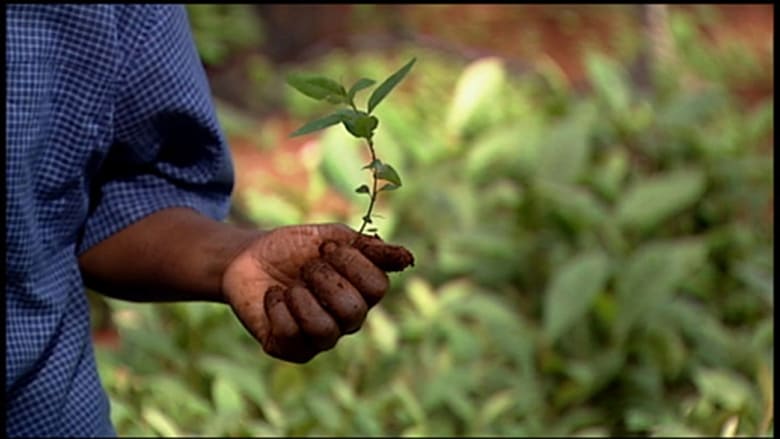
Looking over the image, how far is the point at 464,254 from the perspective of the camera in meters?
3.71

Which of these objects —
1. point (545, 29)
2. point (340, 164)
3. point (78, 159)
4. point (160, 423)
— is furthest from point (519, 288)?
point (545, 29)

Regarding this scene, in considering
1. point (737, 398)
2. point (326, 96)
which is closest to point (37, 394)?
point (326, 96)

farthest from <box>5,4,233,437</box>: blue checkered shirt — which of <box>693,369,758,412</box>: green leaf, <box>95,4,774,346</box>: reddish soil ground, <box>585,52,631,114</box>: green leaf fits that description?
<box>95,4,774,346</box>: reddish soil ground

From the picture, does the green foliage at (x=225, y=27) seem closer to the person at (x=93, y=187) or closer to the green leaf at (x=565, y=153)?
the green leaf at (x=565, y=153)

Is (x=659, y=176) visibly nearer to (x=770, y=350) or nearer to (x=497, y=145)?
(x=497, y=145)

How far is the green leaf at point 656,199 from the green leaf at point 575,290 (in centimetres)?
37

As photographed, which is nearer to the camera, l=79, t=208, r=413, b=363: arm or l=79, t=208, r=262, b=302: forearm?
l=79, t=208, r=413, b=363: arm

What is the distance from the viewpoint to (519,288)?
370 centimetres

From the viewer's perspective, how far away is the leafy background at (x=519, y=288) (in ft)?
9.68

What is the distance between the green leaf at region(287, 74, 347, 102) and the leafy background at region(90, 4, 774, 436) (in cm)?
116

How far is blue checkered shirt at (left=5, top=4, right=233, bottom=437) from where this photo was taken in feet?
6.55

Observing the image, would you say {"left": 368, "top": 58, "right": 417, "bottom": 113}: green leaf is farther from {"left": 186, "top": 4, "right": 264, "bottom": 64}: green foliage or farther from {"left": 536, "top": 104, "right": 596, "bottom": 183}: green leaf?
{"left": 186, "top": 4, "right": 264, "bottom": 64}: green foliage

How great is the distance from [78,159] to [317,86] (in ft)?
2.05

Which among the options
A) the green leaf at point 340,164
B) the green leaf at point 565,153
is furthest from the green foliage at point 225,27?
the green leaf at point 565,153
